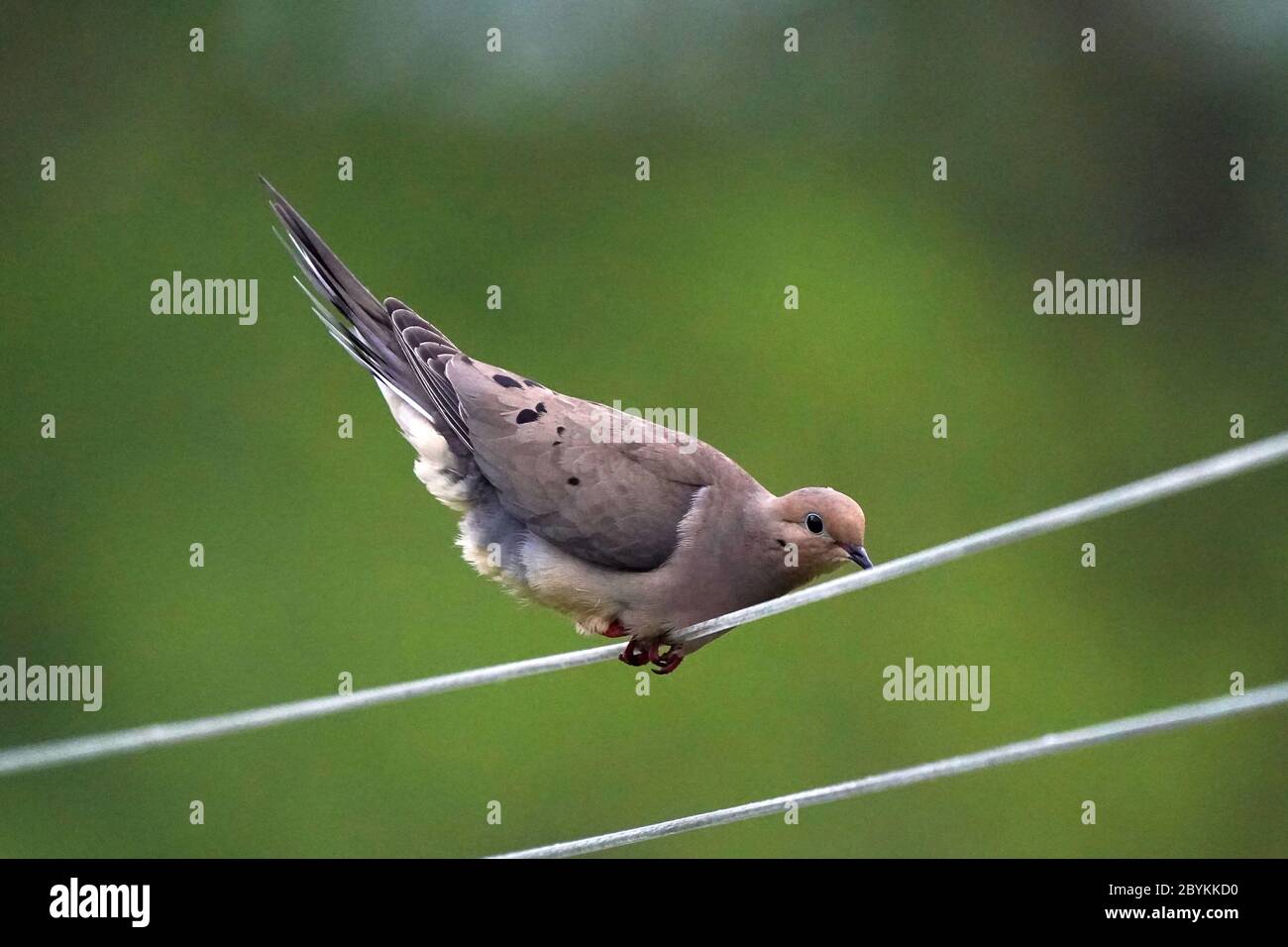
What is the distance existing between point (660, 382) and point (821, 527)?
484 centimetres

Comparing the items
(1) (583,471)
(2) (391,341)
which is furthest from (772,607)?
(2) (391,341)

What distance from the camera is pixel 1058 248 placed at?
1052cm

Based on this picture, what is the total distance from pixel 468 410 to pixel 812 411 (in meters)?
4.71

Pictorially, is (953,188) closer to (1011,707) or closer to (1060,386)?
(1060,386)

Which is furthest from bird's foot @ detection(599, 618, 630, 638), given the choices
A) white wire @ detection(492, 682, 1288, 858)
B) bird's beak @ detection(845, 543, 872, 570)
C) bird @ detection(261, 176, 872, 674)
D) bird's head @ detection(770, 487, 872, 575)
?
white wire @ detection(492, 682, 1288, 858)

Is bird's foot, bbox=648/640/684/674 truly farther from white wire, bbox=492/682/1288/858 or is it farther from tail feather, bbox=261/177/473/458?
white wire, bbox=492/682/1288/858

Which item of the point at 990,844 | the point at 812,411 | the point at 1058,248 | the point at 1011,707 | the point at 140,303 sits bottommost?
the point at 990,844

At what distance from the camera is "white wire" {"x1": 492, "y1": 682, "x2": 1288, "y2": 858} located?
2396 millimetres

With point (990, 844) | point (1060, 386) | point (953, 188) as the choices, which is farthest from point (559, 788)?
point (953, 188)

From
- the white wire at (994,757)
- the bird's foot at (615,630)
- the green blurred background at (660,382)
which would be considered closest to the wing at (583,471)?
the bird's foot at (615,630)

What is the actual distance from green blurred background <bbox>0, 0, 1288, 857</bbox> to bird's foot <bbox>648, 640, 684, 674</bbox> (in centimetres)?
340

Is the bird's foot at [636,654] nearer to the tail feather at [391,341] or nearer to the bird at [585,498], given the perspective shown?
the bird at [585,498]

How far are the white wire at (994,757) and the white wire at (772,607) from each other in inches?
13.0

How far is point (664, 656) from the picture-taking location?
14.0ft
